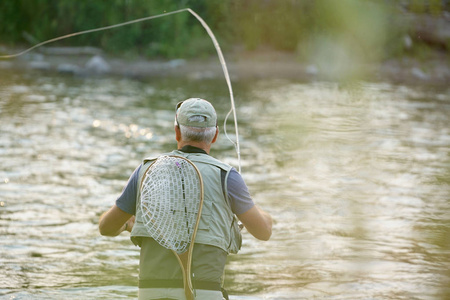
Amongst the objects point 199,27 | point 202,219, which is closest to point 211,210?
point 202,219

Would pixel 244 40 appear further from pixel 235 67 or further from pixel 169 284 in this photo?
pixel 169 284

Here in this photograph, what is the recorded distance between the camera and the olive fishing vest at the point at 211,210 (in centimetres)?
→ 304

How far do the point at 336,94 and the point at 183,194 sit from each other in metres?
15.6

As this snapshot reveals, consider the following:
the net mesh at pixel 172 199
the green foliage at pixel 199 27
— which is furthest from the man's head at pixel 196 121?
the green foliage at pixel 199 27

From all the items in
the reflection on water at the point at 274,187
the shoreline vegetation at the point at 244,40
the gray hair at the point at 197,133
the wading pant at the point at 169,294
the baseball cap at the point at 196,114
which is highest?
the shoreline vegetation at the point at 244,40

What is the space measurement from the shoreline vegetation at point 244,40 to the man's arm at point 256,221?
1836 centimetres

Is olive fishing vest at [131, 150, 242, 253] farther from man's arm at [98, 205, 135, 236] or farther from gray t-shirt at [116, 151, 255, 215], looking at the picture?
man's arm at [98, 205, 135, 236]

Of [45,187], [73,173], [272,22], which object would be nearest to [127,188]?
[45,187]

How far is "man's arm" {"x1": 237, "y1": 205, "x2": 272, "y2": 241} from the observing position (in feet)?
10.4

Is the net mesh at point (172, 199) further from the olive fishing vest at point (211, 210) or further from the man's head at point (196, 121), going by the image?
the man's head at point (196, 121)

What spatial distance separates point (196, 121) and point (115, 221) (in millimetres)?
516

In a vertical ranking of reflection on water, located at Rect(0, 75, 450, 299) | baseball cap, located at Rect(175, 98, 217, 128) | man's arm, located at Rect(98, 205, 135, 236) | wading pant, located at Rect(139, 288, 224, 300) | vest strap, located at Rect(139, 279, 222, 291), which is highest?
baseball cap, located at Rect(175, 98, 217, 128)

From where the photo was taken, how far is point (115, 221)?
324 centimetres

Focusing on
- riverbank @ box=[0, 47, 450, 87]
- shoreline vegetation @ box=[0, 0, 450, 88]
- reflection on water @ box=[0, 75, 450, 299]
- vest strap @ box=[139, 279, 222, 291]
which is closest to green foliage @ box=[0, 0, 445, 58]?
shoreline vegetation @ box=[0, 0, 450, 88]
